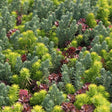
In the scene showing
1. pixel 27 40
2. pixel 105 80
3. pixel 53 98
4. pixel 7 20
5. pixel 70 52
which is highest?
pixel 7 20

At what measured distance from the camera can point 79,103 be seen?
349 cm

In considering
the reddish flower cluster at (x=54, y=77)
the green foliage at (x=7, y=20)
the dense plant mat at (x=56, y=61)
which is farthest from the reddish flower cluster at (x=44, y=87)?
the green foliage at (x=7, y=20)

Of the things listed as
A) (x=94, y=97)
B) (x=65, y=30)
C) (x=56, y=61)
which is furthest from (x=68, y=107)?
(x=65, y=30)

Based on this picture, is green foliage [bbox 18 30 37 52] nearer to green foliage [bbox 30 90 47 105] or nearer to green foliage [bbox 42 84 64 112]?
green foliage [bbox 30 90 47 105]

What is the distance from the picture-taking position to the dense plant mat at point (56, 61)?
3488 millimetres

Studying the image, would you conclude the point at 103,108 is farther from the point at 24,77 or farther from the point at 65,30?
the point at 65,30

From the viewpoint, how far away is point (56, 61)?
4332mm

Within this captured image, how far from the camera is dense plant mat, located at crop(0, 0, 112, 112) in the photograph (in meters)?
3.49

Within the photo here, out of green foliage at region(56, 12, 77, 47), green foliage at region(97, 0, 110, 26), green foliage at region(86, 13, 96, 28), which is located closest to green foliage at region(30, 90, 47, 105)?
green foliage at region(56, 12, 77, 47)

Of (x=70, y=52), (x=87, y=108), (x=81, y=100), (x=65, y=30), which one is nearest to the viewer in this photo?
(x=87, y=108)

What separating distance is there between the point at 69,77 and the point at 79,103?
2.04 feet

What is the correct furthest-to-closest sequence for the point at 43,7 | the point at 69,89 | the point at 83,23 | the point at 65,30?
1. the point at 43,7
2. the point at 83,23
3. the point at 65,30
4. the point at 69,89

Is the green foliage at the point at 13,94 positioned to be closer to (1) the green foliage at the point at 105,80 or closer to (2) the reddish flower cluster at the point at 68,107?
(2) the reddish flower cluster at the point at 68,107

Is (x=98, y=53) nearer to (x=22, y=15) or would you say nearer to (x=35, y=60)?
(x=35, y=60)
